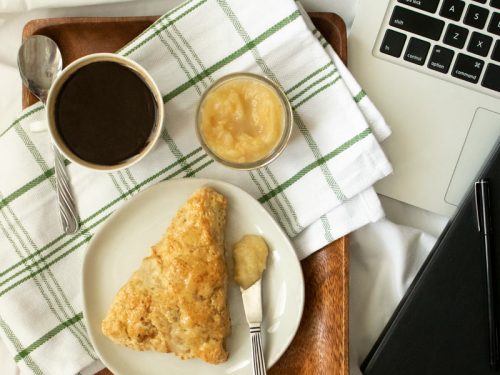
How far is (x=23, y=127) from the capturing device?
1.09 m

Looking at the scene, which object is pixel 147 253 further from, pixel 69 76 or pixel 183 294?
pixel 69 76

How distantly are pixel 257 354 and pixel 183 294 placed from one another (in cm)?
18

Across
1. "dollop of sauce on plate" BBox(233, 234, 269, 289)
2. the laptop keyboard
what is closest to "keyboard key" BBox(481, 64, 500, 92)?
the laptop keyboard

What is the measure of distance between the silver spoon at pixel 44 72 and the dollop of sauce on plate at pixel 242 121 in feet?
0.92

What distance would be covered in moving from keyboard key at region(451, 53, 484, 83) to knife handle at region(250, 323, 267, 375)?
23.2 inches

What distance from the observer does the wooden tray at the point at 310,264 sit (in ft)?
3.48

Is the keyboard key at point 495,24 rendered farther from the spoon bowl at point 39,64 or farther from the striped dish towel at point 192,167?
the spoon bowl at point 39,64

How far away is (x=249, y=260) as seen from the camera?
1.07m

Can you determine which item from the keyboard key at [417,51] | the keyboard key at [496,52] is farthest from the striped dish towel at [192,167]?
the keyboard key at [496,52]

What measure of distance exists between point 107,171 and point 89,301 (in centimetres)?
24

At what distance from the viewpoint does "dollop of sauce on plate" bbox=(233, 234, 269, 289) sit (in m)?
1.07

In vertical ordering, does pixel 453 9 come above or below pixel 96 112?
below

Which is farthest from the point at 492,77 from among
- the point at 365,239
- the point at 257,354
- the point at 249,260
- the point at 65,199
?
the point at 65,199

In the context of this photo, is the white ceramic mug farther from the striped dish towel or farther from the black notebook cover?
the black notebook cover
